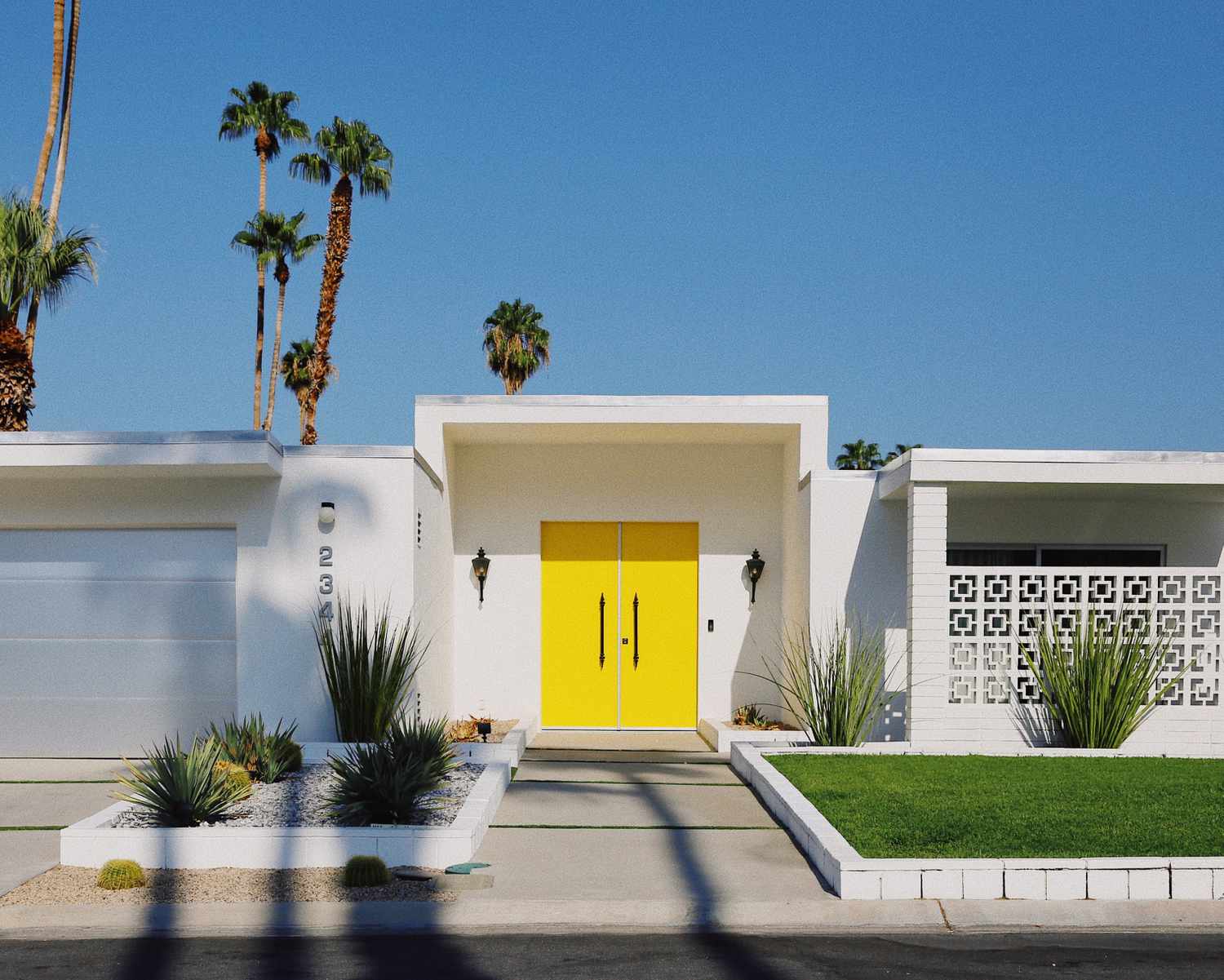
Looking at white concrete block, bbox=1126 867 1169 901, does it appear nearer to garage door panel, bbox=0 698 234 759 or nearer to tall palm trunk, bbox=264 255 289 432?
garage door panel, bbox=0 698 234 759

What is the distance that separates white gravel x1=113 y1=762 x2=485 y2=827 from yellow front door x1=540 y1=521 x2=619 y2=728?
4.22m

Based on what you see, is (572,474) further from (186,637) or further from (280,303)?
(280,303)

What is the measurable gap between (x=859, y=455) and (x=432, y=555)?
34989mm

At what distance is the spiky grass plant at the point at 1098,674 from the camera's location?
10547 mm

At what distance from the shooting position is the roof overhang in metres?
10.7

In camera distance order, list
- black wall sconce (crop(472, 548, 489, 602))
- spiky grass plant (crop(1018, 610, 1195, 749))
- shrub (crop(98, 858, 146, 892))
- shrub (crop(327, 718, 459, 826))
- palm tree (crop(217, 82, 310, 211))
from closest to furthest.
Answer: shrub (crop(98, 858, 146, 892)), shrub (crop(327, 718, 459, 826)), spiky grass plant (crop(1018, 610, 1195, 749)), black wall sconce (crop(472, 548, 489, 602)), palm tree (crop(217, 82, 310, 211))

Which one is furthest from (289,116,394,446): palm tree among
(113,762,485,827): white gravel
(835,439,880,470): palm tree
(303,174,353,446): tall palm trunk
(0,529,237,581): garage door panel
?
(835,439,880,470): palm tree

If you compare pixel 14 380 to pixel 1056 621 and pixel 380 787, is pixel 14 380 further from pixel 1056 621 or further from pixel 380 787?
pixel 1056 621

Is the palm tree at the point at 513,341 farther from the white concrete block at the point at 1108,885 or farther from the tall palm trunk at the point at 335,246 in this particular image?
the white concrete block at the point at 1108,885

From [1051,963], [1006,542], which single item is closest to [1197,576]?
[1006,542]

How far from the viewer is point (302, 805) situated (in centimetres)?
815

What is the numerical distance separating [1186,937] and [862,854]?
1.63 metres

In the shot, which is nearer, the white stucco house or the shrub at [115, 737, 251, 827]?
the shrub at [115, 737, 251, 827]

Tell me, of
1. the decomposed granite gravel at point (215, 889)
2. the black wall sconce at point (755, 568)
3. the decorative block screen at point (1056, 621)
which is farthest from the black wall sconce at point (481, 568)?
the decomposed granite gravel at point (215, 889)
